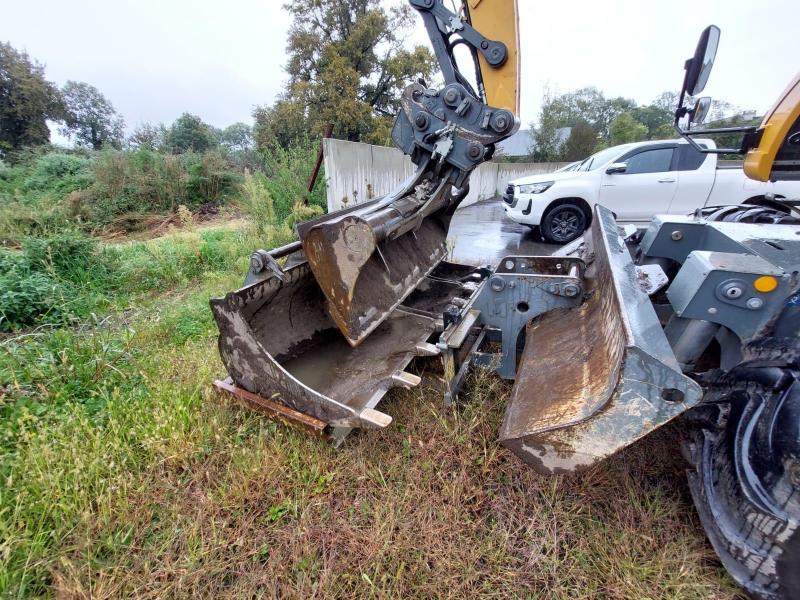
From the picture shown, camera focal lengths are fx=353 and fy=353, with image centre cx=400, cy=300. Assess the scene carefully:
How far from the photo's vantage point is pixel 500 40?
2.88m

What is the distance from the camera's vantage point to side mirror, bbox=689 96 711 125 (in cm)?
216

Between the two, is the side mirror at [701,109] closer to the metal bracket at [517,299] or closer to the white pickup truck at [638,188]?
the metal bracket at [517,299]

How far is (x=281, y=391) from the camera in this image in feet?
6.72

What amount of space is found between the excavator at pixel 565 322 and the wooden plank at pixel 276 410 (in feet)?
0.05

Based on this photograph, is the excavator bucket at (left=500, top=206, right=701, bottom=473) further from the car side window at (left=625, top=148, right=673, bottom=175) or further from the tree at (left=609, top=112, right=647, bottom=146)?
the tree at (left=609, top=112, right=647, bottom=146)

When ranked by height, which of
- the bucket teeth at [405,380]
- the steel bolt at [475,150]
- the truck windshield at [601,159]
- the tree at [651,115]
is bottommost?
the bucket teeth at [405,380]

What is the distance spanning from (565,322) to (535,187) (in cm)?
535

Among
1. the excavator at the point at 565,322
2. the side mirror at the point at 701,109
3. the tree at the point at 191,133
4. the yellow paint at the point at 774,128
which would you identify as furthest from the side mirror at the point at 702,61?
the tree at the point at 191,133

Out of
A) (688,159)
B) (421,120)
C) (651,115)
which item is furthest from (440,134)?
(651,115)

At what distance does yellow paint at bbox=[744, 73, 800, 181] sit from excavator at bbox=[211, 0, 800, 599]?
0.03 ft

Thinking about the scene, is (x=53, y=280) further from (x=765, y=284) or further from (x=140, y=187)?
(x=140, y=187)

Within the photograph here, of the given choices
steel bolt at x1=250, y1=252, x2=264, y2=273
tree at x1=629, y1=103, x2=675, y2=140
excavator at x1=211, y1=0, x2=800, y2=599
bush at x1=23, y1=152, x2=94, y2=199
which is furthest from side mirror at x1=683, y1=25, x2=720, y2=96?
tree at x1=629, y1=103, x2=675, y2=140

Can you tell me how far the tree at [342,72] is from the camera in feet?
59.1

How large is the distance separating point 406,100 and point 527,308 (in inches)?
84.0
